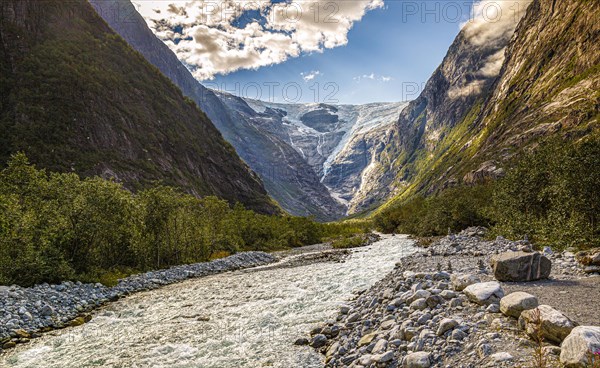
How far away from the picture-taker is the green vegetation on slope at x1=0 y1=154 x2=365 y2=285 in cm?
2773

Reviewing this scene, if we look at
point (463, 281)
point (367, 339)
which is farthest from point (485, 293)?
point (367, 339)

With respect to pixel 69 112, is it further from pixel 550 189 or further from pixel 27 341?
pixel 550 189

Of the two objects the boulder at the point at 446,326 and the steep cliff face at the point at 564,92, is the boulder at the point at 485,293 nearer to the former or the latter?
the boulder at the point at 446,326

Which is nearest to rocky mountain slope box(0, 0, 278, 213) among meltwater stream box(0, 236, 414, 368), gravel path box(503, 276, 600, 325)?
meltwater stream box(0, 236, 414, 368)

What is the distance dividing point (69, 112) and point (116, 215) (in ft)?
255

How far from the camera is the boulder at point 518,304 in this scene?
1027cm

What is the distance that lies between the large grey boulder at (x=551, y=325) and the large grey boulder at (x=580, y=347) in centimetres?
61

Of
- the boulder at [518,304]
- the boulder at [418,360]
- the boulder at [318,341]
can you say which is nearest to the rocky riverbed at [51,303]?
the boulder at [318,341]

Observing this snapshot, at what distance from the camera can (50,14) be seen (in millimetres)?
116125

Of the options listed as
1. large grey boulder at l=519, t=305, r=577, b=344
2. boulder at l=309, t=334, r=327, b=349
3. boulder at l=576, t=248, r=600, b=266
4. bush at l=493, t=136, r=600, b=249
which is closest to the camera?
large grey boulder at l=519, t=305, r=577, b=344

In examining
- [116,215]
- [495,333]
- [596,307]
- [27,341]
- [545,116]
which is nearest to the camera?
[495,333]

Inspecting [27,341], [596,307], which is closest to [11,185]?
[27,341]

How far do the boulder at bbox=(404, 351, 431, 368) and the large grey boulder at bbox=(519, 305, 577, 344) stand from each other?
2715 mm

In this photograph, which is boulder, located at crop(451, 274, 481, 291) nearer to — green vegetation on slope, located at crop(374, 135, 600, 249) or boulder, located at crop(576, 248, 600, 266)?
boulder, located at crop(576, 248, 600, 266)
